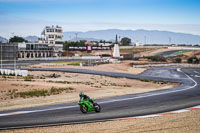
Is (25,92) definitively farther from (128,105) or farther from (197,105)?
(197,105)

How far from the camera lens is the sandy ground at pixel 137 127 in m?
13.6

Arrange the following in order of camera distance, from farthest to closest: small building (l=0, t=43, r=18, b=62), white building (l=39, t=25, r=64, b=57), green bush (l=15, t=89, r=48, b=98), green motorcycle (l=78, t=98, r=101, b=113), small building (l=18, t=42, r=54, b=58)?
white building (l=39, t=25, r=64, b=57) < small building (l=18, t=42, r=54, b=58) < small building (l=0, t=43, r=18, b=62) < green bush (l=15, t=89, r=48, b=98) < green motorcycle (l=78, t=98, r=101, b=113)

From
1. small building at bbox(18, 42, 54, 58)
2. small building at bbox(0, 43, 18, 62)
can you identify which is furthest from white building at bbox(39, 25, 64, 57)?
small building at bbox(0, 43, 18, 62)

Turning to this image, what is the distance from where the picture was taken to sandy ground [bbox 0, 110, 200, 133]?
1362 centimetres

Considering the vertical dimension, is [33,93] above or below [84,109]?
below

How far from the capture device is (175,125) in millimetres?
14734

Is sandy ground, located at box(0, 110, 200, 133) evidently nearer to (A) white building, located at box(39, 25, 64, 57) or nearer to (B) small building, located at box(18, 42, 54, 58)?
(B) small building, located at box(18, 42, 54, 58)

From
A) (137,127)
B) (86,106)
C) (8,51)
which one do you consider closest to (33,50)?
(8,51)

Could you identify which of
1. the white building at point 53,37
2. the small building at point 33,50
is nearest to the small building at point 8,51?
the small building at point 33,50

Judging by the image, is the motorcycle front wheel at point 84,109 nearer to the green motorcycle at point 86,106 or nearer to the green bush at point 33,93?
the green motorcycle at point 86,106

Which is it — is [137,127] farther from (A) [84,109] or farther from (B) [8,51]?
(B) [8,51]

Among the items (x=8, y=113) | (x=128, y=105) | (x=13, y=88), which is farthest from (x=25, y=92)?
(x=128, y=105)

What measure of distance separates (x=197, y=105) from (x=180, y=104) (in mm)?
1259

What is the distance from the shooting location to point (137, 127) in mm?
14242
